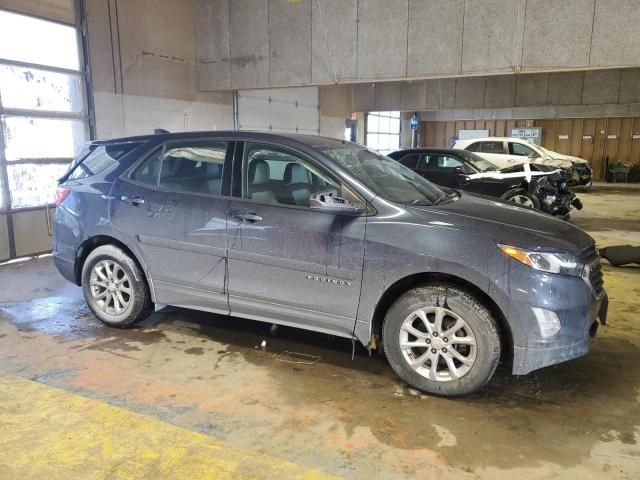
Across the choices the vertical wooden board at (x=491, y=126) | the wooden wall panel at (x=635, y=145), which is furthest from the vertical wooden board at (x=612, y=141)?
the vertical wooden board at (x=491, y=126)

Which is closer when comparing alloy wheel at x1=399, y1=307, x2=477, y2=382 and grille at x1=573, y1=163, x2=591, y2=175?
alloy wheel at x1=399, y1=307, x2=477, y2=382

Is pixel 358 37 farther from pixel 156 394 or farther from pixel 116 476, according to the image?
pixel 116 476

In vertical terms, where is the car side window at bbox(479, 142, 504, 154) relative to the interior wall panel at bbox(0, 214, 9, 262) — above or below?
above

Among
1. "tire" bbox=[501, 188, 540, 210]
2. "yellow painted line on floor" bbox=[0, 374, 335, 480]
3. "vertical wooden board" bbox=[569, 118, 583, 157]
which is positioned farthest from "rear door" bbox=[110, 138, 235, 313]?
"vertical wooden board" bbox=[569, 118, 583, 157]

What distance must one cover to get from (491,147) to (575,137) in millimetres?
8237

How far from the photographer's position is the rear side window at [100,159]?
4312 millimetres

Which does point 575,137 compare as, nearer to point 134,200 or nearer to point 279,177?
point 279,177

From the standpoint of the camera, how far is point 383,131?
22922 mm

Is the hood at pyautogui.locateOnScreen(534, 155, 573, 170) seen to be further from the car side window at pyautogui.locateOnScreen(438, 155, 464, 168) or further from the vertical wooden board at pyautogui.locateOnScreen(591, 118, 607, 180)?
the vertical wooden board at pyautogui.locateOnScreen(591, 118, 607, 180)

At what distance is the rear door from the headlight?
6.32 ft

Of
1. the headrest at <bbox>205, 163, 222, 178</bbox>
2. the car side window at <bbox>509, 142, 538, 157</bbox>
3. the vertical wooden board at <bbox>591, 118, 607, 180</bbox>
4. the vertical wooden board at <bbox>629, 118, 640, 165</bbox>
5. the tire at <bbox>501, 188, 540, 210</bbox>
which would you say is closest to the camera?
the headrest at <bbox>205, 163, 222, 178</bbox>

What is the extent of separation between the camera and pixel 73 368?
362cm

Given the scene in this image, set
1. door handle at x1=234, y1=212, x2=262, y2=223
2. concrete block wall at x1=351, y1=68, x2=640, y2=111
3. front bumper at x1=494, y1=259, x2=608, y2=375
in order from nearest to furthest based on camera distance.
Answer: front bumper at x1=494, y1=259, x2=608, y2=375
door handle at x1=234, y1=212, x2=262, y2=223
concrete block wall at x1=351, y1=68, x2=640, y2=111

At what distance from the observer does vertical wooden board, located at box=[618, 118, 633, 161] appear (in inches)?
782
